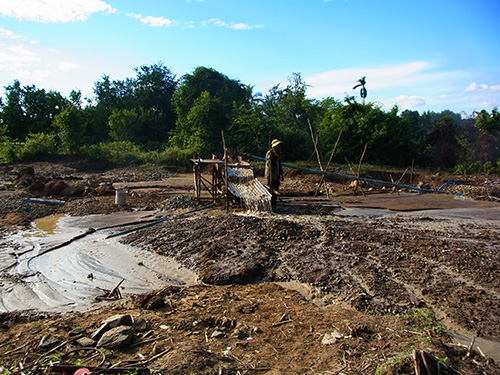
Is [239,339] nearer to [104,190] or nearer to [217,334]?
[217,334]

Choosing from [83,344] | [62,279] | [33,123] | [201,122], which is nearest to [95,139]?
[33,123]

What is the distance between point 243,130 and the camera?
24281 millimetres

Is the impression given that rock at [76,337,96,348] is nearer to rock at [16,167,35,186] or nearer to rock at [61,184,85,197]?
rock at [61,184,85,197]

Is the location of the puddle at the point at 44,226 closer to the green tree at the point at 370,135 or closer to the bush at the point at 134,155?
the bush at the point at 134,155

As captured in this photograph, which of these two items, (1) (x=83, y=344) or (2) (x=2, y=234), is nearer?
(1) (x=83, y=344)

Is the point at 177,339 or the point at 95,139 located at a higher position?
the point at 95,139

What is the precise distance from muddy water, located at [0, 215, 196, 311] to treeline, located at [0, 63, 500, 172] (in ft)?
32.7

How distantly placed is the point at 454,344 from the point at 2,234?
31.8 feet

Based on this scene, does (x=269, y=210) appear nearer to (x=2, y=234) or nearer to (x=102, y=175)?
(x=2, y=234)

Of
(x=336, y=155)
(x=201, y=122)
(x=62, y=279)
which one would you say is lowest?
(x=62, y=279)

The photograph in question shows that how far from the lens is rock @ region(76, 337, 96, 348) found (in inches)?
143

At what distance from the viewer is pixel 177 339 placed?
382 cm

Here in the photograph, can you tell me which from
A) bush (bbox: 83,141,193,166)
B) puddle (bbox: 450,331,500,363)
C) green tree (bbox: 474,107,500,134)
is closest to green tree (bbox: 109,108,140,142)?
bush (bbox: 83,141,193,166)

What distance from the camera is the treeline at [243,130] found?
22.1 meters
